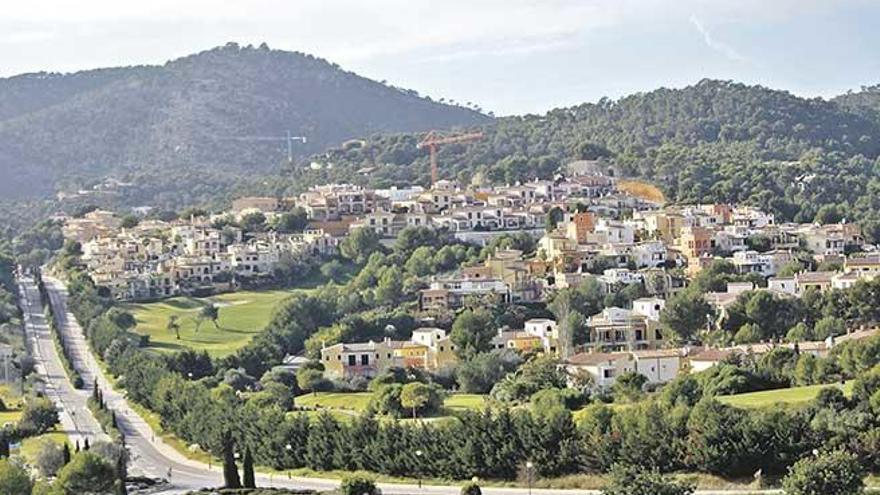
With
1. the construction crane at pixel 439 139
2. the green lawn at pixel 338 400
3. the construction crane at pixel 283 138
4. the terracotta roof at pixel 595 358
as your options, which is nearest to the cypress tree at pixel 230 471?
the green lawn at pixel 338 400

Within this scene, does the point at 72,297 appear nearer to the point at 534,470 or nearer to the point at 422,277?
the point at 422,277

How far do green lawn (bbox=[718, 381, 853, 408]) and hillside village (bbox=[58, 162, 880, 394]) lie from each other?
A: 4.79 meters

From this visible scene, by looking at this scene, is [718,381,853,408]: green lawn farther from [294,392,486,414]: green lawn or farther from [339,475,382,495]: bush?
[339,475,382,495]: bush

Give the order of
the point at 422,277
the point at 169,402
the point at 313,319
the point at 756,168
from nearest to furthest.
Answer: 1. the point at 169,402
2. the point at 313,319
3. the point at 422,277
4. the point at 756,168

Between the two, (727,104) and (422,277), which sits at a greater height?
(727,104)

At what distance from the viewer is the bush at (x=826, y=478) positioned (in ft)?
73.3

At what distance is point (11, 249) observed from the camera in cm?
7581

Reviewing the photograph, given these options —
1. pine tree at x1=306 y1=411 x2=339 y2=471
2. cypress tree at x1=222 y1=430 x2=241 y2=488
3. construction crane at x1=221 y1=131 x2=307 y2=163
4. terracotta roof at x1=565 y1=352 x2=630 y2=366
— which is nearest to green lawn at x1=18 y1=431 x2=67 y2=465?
cypress tree at x1=222 y1=430 x2=241 y2=488

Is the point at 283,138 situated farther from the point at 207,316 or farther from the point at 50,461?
the point at 50,461

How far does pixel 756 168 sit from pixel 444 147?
2811 cm

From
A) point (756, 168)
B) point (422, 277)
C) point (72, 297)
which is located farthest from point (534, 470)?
point (756, 168)

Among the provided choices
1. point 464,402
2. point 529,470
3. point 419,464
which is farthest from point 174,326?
point 529,470

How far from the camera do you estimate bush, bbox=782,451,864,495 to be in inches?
880

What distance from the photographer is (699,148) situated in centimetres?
8281
